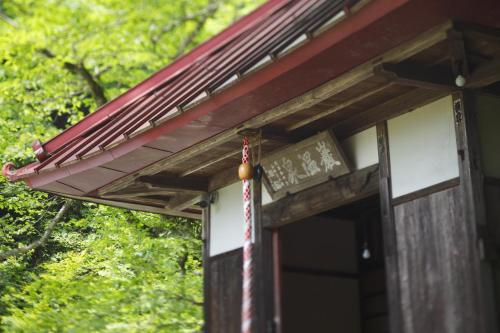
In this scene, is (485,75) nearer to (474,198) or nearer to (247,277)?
(474,198)

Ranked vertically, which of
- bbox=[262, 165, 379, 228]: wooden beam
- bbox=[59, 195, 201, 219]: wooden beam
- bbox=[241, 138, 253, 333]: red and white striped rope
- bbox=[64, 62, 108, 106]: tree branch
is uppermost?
bbox=[64, 62, 108, 106]: tree branch

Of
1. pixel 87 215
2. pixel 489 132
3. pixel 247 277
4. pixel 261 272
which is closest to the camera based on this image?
pixel 489 132

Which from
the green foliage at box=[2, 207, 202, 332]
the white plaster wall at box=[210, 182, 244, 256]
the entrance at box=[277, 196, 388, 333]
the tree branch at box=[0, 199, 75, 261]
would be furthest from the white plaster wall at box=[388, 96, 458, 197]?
the tree branch at box=[0, 199, 75, 261]

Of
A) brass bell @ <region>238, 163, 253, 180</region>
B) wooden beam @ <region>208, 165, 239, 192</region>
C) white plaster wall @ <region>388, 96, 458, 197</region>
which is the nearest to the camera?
white plaster wall @ <region>388, 96, 458, 197</region>

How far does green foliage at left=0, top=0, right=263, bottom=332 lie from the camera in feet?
26.0

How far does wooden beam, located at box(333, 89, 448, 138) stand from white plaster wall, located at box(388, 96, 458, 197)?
0.17 ft

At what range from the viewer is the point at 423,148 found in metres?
5.69

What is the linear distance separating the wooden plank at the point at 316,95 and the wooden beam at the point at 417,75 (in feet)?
0.24

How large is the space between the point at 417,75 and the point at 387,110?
97 centimetres

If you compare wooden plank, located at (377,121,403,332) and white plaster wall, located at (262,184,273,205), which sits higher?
white plaster wall, located at (262,184,273,205)

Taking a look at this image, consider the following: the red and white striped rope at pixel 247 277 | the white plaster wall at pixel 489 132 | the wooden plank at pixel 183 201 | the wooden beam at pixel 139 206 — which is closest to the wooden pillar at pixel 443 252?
the white plaster wall at pixel 489 132

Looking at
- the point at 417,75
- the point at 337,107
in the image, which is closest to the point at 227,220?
the point at 337,107

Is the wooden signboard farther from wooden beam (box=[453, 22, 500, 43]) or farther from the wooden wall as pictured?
wooden beam (box=[453, 22, 500, 43])

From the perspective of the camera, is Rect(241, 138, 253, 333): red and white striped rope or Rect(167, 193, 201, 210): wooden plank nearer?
Rect(241, 138, 253, 333): red and white striped rope
